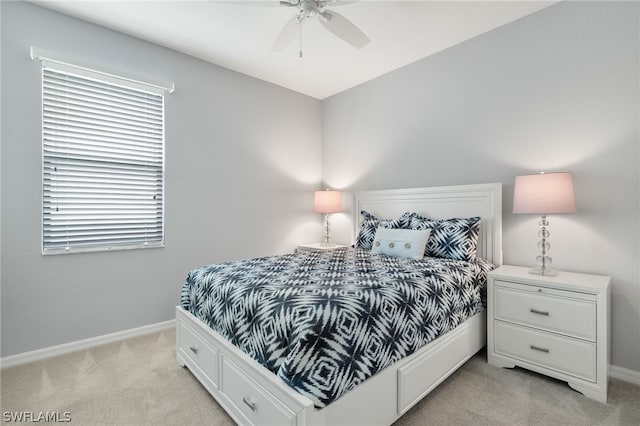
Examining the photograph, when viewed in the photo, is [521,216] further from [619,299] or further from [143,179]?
[143,179]

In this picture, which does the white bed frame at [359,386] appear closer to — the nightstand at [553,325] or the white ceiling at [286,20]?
the nightstand at [553,325]

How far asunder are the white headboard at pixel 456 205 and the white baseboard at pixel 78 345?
8.43ft

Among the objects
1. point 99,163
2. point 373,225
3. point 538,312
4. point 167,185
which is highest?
point 99,163

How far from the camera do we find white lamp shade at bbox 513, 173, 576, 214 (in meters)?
2.06

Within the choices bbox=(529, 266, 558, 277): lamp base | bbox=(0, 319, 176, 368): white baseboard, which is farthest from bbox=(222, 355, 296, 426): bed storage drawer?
bbox=(529, 266, 558, 277): lamp base

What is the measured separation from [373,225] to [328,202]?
81cm

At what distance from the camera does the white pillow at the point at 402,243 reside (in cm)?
254

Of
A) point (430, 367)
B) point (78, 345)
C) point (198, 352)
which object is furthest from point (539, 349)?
point (78, 345)

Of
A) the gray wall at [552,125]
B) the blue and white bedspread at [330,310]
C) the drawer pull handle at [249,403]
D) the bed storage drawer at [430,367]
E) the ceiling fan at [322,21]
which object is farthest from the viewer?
the gray wall at [552,125]

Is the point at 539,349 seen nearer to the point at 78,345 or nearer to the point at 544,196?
the point at 544,196

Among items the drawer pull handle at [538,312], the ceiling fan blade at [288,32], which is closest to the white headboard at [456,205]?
the drawer pull handle at [538,312]

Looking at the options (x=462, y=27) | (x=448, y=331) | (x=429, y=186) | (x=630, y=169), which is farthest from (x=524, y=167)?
(x=448, y=331)

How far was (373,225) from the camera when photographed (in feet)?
10.7

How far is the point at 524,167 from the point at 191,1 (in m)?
2.97
